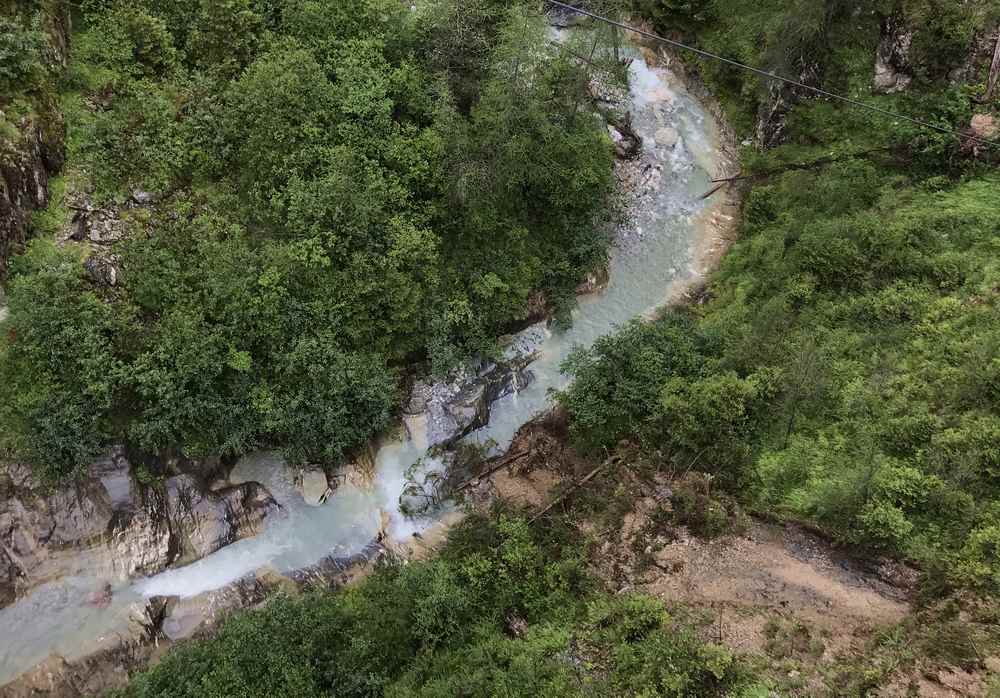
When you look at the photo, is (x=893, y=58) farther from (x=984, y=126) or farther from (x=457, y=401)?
(x=457, y=401)

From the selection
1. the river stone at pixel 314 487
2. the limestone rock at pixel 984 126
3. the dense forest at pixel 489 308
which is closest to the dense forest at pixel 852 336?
the dense forest at pixel 489 308

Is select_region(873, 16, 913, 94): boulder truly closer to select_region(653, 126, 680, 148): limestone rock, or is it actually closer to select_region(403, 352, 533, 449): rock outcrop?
select_region(653, 126, 680, 148): limestone rock

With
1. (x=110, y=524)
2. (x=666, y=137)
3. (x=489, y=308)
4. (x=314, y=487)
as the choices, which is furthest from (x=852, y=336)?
(x=110, y=524)

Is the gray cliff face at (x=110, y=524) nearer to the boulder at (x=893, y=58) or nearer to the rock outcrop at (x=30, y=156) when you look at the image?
the rock outcrop at (x=30, y=156)

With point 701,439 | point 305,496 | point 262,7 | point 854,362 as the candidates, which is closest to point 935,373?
point 854,362

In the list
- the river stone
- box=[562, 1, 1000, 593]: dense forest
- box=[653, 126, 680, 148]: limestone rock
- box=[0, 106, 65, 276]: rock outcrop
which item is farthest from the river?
box=[0, 106, 65, 276]: rock outcrop

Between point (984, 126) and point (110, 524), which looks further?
point (984, 126)
